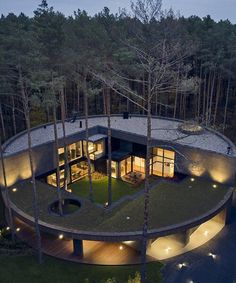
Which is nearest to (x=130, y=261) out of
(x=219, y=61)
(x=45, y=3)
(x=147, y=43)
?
(x=147, y=43)

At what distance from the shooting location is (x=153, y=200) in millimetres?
21641

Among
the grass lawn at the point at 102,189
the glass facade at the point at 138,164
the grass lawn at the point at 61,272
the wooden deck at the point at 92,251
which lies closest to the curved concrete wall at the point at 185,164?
the glass facade at the point at 138,164

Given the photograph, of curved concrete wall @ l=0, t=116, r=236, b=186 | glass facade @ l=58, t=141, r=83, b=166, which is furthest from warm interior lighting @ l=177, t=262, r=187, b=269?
glass facade @ l=58, t=141, r=83, b=166

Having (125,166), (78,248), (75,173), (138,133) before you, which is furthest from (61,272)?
(138,133)

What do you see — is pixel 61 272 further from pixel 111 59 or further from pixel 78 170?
pixel 111 59

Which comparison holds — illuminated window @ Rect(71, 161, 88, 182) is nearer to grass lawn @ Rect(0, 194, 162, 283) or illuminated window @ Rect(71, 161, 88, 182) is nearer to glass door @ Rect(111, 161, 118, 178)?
glass door @ Rect(111, 161, 118, 178)

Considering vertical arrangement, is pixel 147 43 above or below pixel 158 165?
above

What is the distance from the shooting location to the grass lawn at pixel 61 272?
17203mm

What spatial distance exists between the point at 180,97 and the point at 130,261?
3054 centimetres

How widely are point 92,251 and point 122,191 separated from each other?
8237 mm

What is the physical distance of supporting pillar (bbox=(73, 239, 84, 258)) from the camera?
18625 millimetres

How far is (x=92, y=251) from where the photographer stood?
19.3 m

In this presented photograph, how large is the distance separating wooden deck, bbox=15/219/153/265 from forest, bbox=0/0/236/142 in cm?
946

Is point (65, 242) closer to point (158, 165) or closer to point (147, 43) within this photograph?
point (158, 165)
